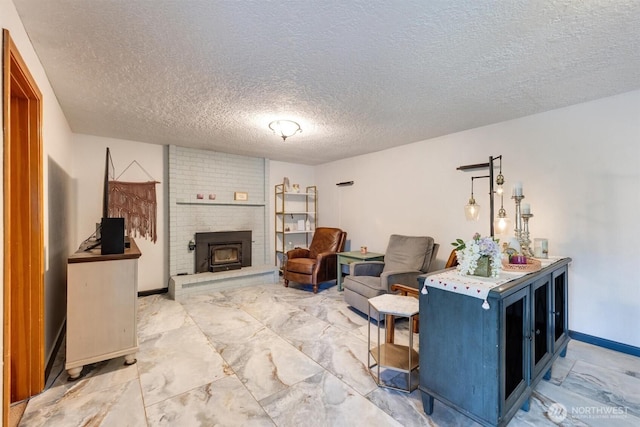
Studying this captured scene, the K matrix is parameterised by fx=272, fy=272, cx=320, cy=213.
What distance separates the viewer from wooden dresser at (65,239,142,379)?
2.05 meters

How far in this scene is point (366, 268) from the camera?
382 centimetres

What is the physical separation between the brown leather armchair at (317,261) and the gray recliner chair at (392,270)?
0.82m

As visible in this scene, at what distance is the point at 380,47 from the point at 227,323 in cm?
308

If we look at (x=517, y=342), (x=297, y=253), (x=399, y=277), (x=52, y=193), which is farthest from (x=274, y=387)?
(x=297, y=253)

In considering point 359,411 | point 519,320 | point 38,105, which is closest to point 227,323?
point 359,411

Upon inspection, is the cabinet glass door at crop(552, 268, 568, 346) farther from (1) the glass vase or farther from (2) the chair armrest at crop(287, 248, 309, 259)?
(2) the chair armrest at crop(287, 248, 309, 259)

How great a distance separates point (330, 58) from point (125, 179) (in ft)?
12.4

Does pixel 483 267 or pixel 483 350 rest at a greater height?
pixel 483 267

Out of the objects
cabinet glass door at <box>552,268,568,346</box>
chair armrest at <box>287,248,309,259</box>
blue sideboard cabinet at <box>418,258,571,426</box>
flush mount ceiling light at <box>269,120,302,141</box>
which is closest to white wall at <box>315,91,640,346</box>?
cabinet glass door at <box>552,268,568,346</box>

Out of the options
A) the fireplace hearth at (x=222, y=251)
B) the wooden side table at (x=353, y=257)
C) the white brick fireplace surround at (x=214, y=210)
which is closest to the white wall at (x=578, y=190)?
the wooden side table at (x=353, y=257)

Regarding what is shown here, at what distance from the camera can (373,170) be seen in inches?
189

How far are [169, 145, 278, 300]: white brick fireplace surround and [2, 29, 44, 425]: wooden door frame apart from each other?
215 cm

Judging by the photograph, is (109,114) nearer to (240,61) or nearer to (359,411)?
(240,61)

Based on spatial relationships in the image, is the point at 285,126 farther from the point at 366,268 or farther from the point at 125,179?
the point at 125,179
